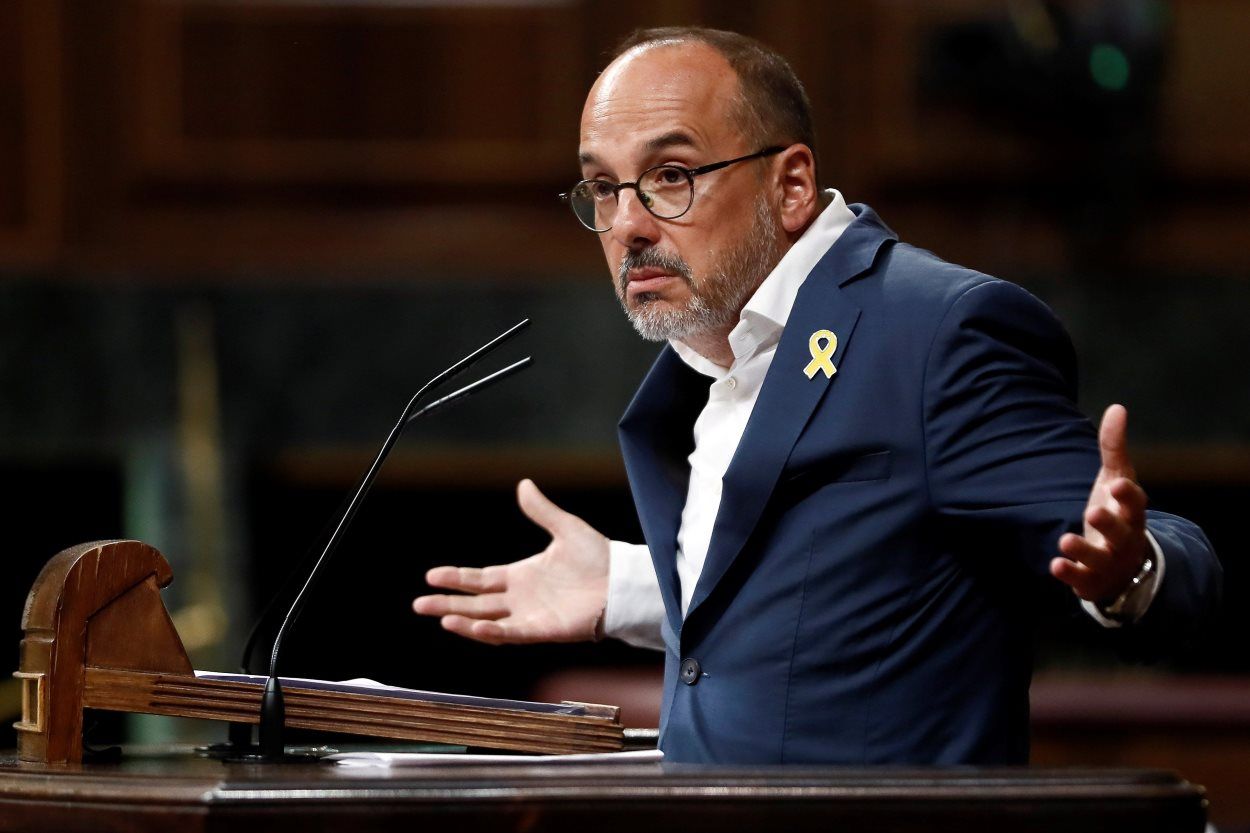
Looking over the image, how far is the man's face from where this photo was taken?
2207 mm

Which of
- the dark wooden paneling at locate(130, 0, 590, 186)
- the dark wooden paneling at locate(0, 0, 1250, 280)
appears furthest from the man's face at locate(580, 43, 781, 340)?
the dark wooden paneling at locate(130, 0, 590, 186)

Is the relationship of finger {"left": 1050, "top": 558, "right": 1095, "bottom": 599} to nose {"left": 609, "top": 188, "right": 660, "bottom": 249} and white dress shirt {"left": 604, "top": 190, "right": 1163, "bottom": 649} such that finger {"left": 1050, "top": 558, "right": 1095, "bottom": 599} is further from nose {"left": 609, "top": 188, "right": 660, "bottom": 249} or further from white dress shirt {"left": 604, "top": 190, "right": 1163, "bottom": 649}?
nose {"left": 609, "top": 188, "right": 660, "bottom": 249}

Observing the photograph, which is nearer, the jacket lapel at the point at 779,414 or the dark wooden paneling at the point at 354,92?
the jacket lapel at the point at 779,414

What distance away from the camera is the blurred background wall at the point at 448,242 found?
179 inches

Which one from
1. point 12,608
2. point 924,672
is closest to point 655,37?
point 924,672

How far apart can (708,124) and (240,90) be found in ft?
9.69

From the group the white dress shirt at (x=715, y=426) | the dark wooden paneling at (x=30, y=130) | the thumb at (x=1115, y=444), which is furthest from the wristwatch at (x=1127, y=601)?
the dark wooden paneling at (x=30, y=130)

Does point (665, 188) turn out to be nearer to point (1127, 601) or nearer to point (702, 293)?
point (702, 293)

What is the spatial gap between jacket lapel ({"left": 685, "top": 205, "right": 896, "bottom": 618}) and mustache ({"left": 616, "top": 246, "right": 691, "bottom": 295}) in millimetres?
203

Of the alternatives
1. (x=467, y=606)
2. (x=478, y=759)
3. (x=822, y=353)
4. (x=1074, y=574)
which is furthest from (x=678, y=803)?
(x=467, y=606)

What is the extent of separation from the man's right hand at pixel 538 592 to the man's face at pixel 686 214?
0.31m

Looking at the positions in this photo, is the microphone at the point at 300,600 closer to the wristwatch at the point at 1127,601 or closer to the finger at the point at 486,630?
the finger at the point at 486,630

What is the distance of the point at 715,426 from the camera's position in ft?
7.54

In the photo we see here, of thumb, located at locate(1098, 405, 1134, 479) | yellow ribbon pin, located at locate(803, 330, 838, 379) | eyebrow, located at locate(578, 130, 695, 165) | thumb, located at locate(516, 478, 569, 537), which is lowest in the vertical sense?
thumb, located at locate(516, 478, 569, 537)
